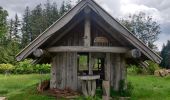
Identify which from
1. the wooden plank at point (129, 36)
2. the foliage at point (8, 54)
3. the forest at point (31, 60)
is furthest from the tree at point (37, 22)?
the wooden plank at point (129, 36)

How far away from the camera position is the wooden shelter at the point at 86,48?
15.1 m

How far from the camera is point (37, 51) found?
48.3 ft

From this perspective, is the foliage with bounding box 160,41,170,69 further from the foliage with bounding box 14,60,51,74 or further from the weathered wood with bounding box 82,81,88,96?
the weathered wood with bounding box 82,81,88,96

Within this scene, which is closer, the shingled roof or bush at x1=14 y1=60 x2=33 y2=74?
the shingled roof

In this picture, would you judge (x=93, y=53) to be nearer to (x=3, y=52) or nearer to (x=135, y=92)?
(x=135, y=92)

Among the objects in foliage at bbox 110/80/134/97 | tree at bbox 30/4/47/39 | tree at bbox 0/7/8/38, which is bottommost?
foliage at bbox 110/80/134/97

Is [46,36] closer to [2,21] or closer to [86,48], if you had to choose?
[86,48]

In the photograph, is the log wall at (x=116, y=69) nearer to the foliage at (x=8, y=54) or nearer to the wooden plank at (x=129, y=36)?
the wooden plank at (x=129, y=36)

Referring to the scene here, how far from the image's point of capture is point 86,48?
15219mm

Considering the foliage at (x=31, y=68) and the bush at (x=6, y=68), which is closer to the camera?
the foliage at (x=31, y=68)

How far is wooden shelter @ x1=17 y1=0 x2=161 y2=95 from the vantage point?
15.1m

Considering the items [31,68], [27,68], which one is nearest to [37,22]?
[27,68]

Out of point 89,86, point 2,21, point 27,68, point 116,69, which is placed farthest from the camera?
point 2,21

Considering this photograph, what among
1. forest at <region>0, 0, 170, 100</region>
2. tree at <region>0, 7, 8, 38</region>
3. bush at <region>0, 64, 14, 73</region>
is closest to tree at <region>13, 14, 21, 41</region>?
forest at <region>0, 0, 170, 100</region>
